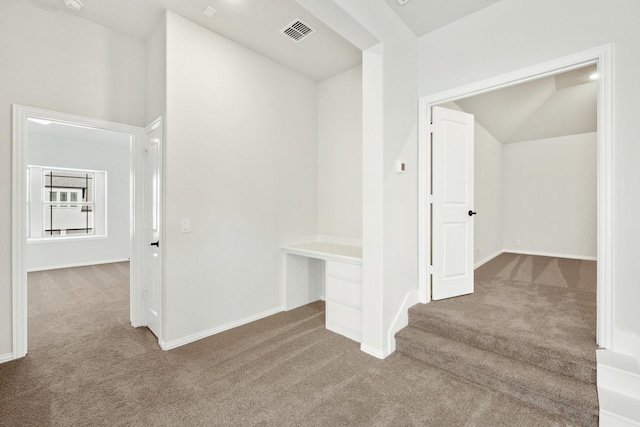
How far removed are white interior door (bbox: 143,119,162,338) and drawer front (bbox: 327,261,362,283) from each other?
5.56 feet

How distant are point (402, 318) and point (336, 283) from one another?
2.44 ft

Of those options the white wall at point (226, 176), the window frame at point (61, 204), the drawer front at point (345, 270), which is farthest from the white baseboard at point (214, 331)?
the window frame at point (61, 204)

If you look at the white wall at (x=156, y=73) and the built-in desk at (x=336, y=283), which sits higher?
the white wall at (x=156, y=73)

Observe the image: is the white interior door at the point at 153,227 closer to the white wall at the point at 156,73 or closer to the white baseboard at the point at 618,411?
the white wall at the point at 156,73

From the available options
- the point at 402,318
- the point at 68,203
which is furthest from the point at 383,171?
the point at 68,203

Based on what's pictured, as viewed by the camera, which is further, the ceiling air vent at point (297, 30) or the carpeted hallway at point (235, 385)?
the ceiling air vent at point (297, 30)

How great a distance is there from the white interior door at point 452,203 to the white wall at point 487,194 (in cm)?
192

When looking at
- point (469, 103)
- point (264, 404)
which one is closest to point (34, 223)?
point (264, 404)

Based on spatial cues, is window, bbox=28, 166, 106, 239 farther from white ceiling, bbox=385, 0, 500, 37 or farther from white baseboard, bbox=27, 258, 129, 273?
white ceiling, bbox=385, 0, 500, 37

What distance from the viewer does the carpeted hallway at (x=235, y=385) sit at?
1.86m

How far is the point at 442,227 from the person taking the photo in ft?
10.4

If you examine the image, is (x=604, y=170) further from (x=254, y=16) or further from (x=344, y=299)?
(x=254, y=16)

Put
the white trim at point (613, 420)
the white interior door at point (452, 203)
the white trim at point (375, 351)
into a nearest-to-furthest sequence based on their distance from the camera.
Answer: the white trim at point (613, 420) → the white trim at point (375, 351) → the white interior door at point (452, 203)

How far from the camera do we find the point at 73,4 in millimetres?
2551
